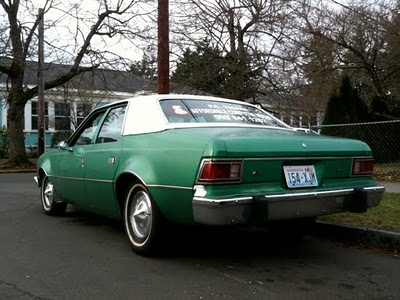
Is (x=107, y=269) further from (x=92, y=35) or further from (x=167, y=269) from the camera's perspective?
(x=92, y=35)

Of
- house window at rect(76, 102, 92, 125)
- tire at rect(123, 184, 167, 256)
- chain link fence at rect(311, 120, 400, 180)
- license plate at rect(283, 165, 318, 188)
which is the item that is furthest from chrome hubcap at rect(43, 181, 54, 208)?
house window at rect(76, 102, 92, 125)

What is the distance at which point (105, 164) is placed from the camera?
18.0 ft

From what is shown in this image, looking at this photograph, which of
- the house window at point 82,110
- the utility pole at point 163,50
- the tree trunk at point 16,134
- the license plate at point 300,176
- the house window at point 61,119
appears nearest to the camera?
the license plate at point 300,176

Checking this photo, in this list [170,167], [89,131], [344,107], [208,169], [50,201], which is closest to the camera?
[208,169]

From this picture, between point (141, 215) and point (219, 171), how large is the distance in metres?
1.18

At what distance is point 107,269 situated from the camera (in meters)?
4.52

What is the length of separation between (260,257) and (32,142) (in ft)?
104

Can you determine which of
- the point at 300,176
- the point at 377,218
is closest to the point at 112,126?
the point at 300,176

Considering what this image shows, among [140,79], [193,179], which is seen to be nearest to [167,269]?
[193,179]

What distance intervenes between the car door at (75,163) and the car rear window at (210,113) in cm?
122

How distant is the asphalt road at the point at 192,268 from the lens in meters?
3.90

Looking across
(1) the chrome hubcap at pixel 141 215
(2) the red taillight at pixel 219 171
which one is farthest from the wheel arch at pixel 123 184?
(2) the red taillight at pixel 219 171

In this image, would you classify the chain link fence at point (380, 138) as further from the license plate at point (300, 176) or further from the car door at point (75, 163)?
the license plate at point (300, 176)

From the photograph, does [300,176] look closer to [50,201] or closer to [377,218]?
[377,218]
